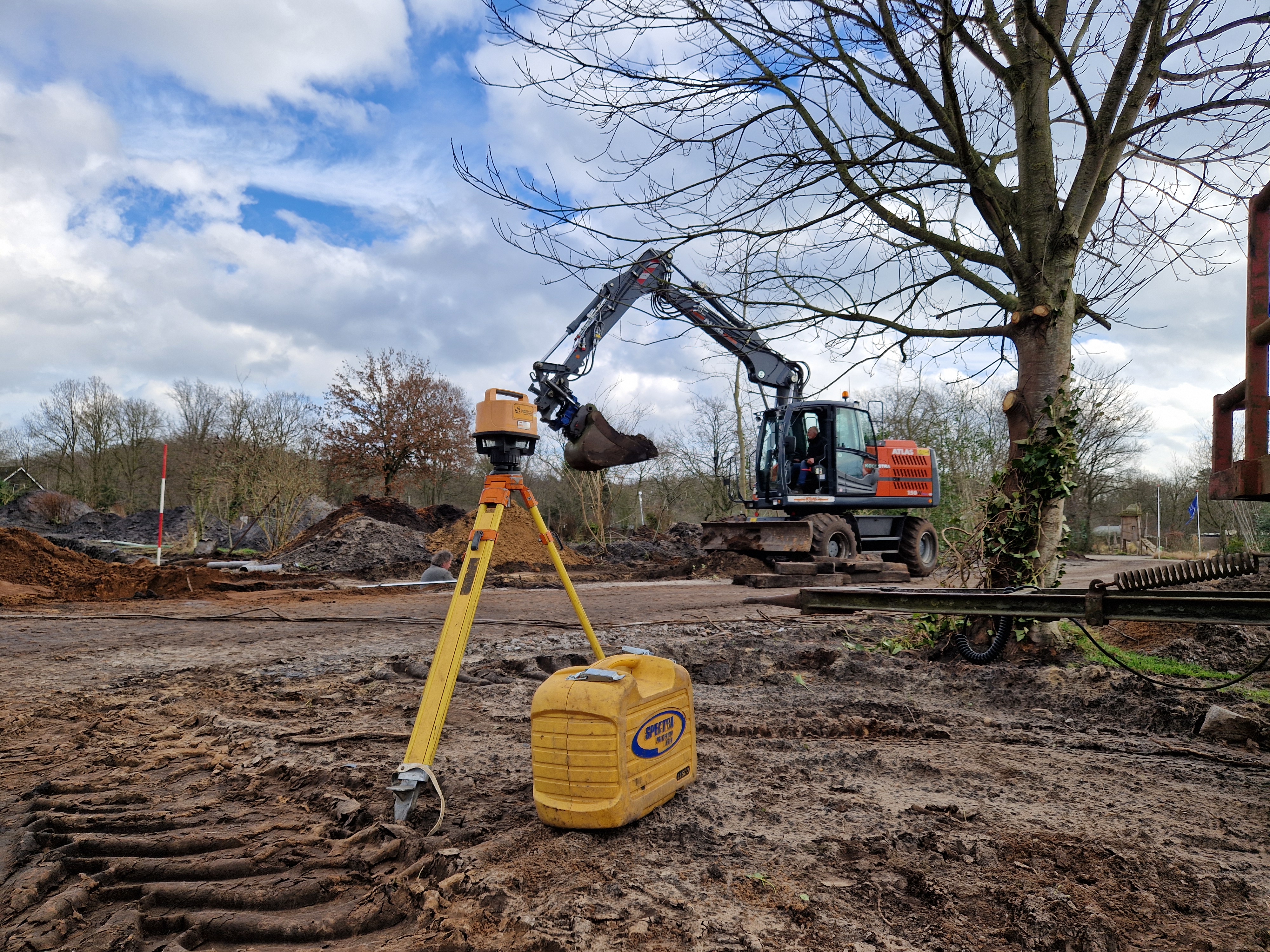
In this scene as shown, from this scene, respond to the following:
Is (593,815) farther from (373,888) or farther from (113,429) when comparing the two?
(113,429)

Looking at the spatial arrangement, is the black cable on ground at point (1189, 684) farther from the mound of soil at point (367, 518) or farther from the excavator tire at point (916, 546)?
the mound of soil at point (367, 518)

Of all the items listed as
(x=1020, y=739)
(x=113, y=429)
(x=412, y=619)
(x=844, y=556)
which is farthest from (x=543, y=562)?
(x=113, y=429)

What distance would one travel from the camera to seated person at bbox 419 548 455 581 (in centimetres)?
1491

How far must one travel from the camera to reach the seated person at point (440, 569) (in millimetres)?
14914

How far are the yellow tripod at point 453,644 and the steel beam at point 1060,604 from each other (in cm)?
134

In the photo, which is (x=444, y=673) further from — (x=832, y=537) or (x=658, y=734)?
(x=832, y=537)

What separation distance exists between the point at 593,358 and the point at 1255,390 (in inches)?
486

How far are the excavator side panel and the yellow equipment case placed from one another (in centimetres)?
1161

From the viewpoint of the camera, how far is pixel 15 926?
253cm

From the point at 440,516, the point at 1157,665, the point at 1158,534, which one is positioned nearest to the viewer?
the point at 1157,665

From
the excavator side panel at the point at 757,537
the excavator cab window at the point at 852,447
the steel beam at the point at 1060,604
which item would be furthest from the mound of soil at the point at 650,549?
the steel beam at the point at 1060,604

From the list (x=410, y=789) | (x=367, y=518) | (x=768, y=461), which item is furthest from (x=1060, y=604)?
(x=367, y=518)

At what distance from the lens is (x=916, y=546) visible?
1773cm

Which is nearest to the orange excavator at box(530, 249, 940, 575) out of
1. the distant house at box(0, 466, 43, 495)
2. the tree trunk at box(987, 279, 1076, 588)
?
the tree trunk at box(987, 279, 1076, 588)
